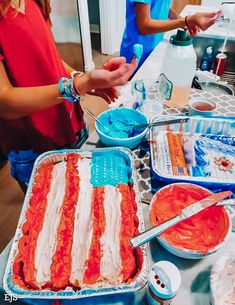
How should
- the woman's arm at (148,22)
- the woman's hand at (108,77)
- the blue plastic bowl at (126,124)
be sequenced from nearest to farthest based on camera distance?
the woman's hand at (108,77) < the blue plastic bowl at (126,124) < the woman's arm at (148,22)

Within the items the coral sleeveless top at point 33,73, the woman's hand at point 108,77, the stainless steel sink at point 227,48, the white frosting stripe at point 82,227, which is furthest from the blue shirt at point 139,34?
the white frosting stripe at point 82,227

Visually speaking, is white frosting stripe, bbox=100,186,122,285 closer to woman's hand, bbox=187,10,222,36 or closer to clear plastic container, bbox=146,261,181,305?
clear plastic container, bbox=146,261,181,305

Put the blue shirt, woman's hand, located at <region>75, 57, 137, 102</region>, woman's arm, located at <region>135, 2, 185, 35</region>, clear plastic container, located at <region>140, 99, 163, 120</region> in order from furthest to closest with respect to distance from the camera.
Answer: the blue shirt → woman's arm, located at <region>135, 2, 185, 35</region> → clear plastic container, located at <region>140, 99, 163, 120</region> → woman's hand, located at <region>75, 57, 137, 102</region>

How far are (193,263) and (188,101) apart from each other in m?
0.62

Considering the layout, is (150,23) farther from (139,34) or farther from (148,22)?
(139,34)

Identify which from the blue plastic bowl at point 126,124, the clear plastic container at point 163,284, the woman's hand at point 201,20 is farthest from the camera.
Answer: the woman's hand at point 201,20

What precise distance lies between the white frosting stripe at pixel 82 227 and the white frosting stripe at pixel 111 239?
38mm

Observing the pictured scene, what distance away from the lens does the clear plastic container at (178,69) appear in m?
0.85

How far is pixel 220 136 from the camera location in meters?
0.81

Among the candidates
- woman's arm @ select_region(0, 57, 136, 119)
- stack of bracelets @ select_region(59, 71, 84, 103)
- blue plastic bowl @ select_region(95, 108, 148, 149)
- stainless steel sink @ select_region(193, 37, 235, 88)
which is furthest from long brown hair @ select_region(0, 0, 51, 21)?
stainless steel sink @ select_region(193, 37, 235, 88)

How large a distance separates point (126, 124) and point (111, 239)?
411 millimetres

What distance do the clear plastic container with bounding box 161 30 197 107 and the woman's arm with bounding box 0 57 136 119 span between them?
245mm

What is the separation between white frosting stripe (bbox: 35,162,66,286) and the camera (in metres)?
0.50

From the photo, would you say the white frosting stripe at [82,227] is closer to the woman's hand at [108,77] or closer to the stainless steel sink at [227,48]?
the woman's hand at [108,77]
